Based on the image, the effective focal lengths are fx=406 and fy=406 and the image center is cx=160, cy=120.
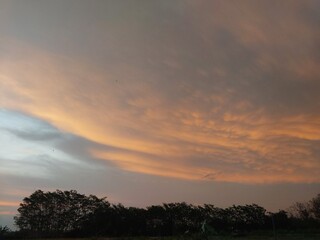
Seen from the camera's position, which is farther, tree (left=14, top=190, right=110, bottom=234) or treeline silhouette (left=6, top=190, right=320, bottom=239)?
tree (left=14, top=190, right=110, bottom=234)

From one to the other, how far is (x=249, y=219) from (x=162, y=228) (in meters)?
16.1

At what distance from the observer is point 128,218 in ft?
209

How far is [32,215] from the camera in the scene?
239 feet

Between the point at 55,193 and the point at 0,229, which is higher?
the point at 55,193

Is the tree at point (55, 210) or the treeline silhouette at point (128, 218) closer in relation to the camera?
the treeline silhouette at point (128, 218)

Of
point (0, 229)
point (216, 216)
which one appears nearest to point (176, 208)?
A: point (216, 216)

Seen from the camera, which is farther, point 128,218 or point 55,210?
point 55,210

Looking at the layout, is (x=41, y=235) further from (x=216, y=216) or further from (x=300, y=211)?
(x=300, y=211)

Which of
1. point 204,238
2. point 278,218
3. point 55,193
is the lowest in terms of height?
point 204,238

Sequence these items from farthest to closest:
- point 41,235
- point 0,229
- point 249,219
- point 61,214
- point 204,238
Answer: point 61,214 < point 249,219 < point 41,235 < point 0,229 < point 204,238

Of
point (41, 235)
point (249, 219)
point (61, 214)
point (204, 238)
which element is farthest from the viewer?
point (61, 214)

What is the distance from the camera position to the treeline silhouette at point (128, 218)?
60.8m

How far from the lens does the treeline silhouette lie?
60.8 meters

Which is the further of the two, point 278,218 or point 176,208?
point 176,208
